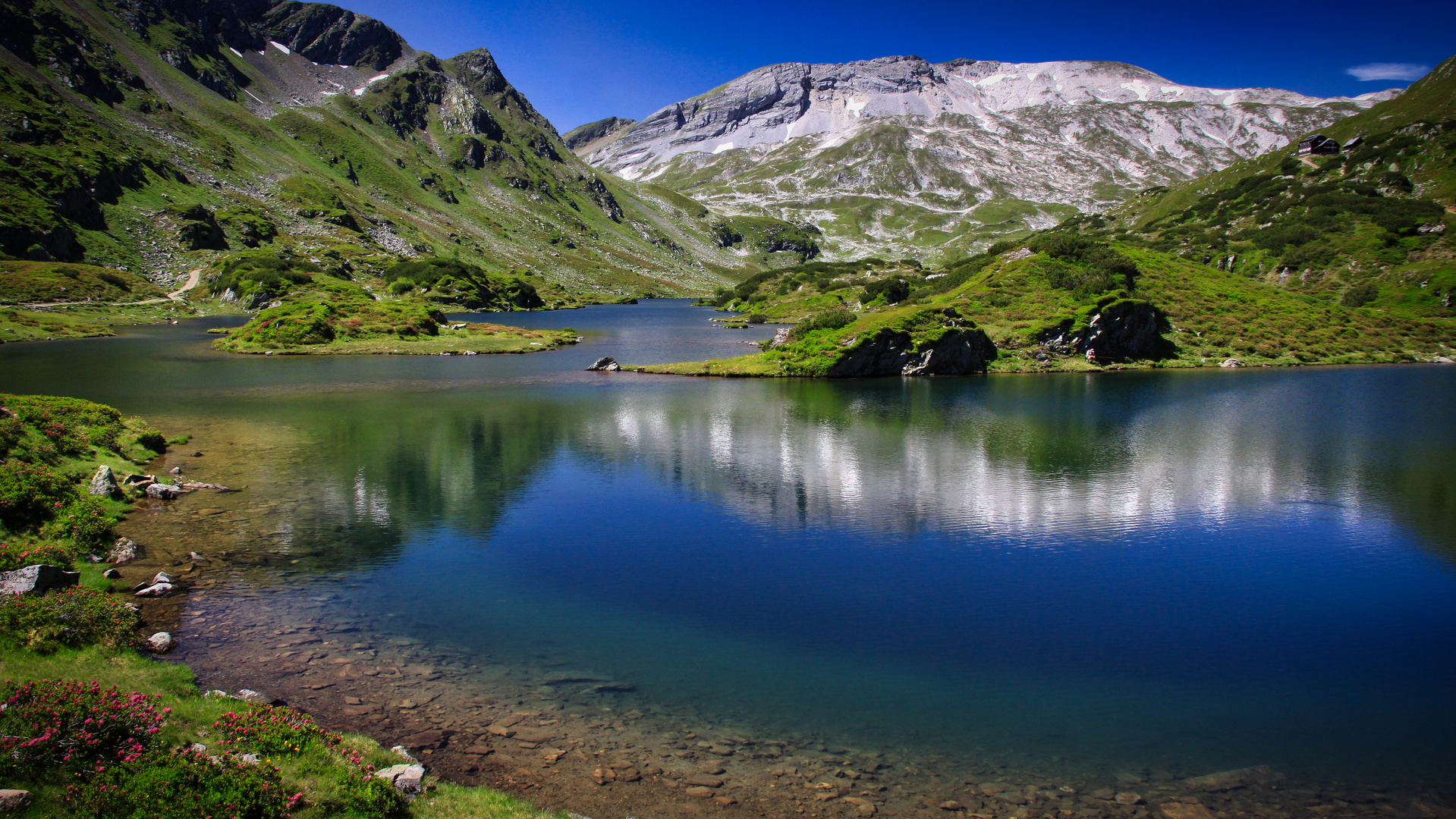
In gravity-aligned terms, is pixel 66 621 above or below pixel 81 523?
below

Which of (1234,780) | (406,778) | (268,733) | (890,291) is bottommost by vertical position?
(1234,780)

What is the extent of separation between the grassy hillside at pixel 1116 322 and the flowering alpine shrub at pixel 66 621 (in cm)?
6496

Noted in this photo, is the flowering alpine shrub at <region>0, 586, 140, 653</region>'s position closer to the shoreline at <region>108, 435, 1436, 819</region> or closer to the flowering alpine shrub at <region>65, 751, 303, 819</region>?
the shoreline at <region>108, 435, 1436, 819</region>

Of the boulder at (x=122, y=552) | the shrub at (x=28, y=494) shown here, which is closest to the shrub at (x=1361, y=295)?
the boulder at (x=122, y=552)

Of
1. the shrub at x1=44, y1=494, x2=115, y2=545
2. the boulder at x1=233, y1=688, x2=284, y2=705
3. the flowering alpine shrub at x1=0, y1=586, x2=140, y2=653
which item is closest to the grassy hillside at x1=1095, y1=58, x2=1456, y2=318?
the boulder at x1=233, y1=688, x2=284, y2=705

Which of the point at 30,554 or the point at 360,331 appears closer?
the point at 30,554

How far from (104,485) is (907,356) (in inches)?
Answer: 2788

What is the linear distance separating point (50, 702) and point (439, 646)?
25.7ft

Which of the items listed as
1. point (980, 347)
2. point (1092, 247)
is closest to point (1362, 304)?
point (1092, 247)

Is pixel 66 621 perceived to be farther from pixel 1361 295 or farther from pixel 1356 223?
pixel 1356 223

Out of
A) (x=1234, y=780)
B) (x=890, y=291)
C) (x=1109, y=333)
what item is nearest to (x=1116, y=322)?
(x=1109, y=333)

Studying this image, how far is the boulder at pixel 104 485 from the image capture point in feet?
88.6

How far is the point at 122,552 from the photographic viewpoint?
22.5m

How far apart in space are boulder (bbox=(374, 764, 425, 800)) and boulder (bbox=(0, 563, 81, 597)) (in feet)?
37.7
